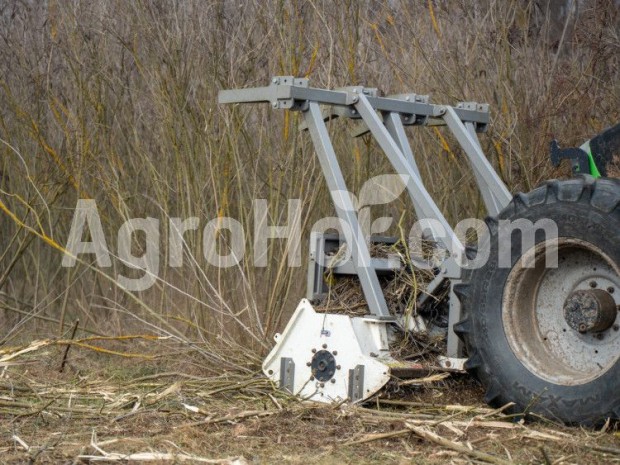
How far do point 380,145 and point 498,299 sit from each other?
1.23 m

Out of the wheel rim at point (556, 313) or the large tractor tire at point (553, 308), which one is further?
the wheel rim at point (556, 313)

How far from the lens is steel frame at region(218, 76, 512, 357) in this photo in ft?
17.8

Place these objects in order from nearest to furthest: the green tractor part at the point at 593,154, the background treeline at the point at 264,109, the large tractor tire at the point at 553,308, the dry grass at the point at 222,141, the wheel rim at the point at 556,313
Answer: the large tractor tire at the point at 553,308, the wheel rim at the point at 556,313, the green tractor part at the point at 593,154, the dry grass at the point at 222,141, the background treeline at the point at 264,109

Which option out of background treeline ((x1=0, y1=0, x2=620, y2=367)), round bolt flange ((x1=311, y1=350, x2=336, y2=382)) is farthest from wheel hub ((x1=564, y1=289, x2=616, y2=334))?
background treeline ((x1=0, y1=0, x2=620, y2=367))

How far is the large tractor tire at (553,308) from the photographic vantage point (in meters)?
4.50

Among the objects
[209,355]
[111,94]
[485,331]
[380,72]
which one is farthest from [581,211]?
[111,94]

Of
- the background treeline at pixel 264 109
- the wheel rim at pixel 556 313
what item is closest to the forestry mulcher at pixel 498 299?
the wheel rim at pixel 556 313

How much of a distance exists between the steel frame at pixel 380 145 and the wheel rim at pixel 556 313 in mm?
401

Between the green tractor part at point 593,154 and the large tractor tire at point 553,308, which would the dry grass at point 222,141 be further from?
the green tractor part at point 593,154

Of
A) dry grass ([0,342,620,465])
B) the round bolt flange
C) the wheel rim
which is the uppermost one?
the wheel rim

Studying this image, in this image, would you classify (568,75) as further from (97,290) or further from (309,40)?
(97,290)

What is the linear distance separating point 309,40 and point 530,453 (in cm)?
367

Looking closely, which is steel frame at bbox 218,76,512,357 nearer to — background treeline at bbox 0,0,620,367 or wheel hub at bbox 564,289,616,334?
background treeline at bbox 0,0,620,367

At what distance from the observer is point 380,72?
802 centimetres
